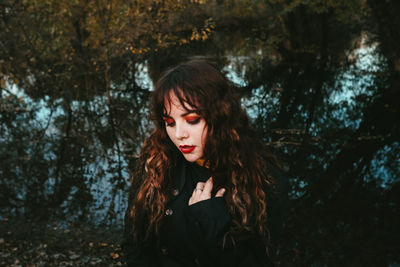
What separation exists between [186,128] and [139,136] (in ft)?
31.0

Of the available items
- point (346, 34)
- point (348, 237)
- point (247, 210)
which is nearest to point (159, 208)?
point (247, 210)

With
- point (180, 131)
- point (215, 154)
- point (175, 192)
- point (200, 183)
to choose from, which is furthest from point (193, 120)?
point (175, 192)

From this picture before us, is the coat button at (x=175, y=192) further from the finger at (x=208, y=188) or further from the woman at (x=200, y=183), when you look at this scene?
the finger at (x=208, y=188)

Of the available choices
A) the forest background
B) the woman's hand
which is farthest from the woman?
the forest background

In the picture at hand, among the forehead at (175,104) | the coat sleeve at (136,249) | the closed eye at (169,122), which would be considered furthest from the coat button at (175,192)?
the forehead at (175,104)

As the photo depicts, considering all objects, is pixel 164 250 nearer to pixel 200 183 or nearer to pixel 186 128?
pixel 200 183

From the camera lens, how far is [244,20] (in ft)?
83.7

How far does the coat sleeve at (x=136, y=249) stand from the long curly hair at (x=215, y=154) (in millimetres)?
84

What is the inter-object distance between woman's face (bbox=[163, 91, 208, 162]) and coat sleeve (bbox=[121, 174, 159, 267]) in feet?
2.07

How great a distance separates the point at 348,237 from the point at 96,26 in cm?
1108

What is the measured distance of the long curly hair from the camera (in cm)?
204

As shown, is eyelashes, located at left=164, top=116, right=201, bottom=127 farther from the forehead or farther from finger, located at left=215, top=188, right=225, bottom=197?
finger, located at left=215, top=188, right=225, bottom=197

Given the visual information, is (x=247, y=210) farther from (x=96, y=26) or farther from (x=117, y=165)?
(x=96, y=26)

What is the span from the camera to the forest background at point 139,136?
5789 millimetres
